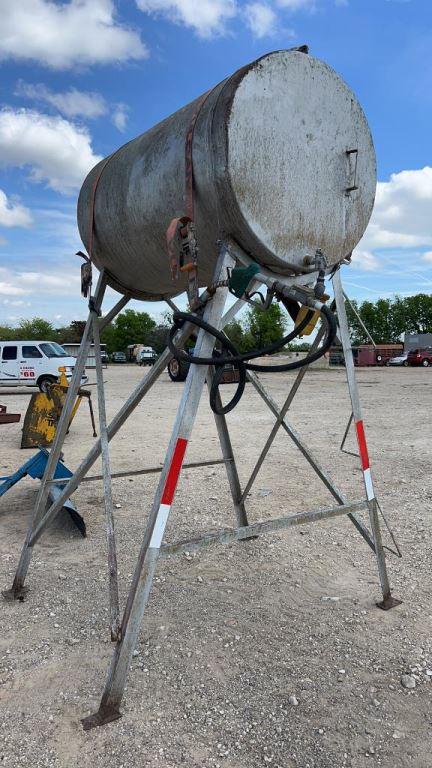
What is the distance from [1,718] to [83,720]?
359mm

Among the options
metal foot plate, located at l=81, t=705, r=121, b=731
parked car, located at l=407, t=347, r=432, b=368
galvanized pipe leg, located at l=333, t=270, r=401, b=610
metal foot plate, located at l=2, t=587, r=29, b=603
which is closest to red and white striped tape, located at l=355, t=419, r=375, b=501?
galvanized pipe leg, located at l=333, t=270, r=401, b=610

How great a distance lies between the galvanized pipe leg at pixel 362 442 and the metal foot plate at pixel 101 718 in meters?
1.68

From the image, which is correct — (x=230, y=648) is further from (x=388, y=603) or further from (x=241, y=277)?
(x=241, y=277)

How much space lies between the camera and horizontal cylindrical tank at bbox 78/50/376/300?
8.00 ft

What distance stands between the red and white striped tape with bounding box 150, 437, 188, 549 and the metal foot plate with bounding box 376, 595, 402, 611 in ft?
5.47

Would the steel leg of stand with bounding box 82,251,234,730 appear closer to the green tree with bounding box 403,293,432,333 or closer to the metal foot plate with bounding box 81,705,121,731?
the metal foot plate with bounding box 81,705,121,731

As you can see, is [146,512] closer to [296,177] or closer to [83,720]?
[83,720]

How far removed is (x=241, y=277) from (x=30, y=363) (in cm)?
1637

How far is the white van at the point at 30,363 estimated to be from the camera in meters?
17.6

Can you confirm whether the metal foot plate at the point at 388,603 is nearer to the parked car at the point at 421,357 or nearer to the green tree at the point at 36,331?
the parked car at the point at 421,357

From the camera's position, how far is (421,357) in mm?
38906

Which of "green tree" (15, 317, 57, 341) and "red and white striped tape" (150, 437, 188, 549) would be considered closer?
"red and white striped tape" (150, 437, 188, 549)

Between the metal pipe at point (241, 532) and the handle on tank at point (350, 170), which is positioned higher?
the handle on tank at point (350, 170)

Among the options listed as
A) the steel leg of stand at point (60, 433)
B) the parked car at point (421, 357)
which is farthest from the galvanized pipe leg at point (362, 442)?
the parked car at point (421, 357)
